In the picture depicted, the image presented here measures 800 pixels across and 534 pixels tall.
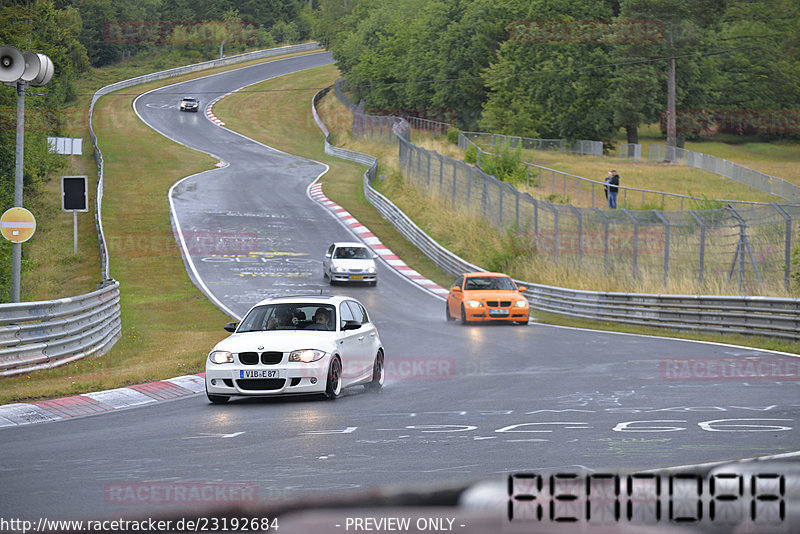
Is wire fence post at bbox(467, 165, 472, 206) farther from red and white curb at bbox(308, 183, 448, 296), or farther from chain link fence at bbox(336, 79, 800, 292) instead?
red and white curb at bbox(308, 183, 448, 296)

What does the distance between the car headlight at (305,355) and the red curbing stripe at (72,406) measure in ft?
7.71

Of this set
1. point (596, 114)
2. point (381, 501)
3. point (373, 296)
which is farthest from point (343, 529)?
point (596, 114)

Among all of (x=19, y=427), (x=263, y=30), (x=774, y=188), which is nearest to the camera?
(x=19, y=427)

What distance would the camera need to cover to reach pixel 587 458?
24.7 ft

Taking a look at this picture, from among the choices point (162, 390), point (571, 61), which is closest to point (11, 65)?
point (162, 390)

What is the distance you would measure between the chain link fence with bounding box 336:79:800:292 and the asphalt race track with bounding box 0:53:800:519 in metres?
3.37

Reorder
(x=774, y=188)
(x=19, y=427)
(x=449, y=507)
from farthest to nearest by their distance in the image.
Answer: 1. (x=774, y=188)
2. (x=19, y=427)
3. (x=449, y=507)

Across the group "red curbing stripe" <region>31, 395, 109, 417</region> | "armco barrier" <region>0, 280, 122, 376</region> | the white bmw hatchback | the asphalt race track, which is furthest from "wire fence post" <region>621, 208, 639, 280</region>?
"red curbing stripe" <region>31, 395, 109, 417</region>

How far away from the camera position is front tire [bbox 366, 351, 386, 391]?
13.9m

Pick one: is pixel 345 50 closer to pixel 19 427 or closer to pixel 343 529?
pixel 19 427

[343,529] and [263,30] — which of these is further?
[263,30]

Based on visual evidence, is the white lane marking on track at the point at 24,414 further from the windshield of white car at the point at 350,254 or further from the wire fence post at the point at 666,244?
the windshield of white car at the point at 350,254

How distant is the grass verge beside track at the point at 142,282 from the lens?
1455cm

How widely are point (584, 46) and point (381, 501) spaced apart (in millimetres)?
78829
